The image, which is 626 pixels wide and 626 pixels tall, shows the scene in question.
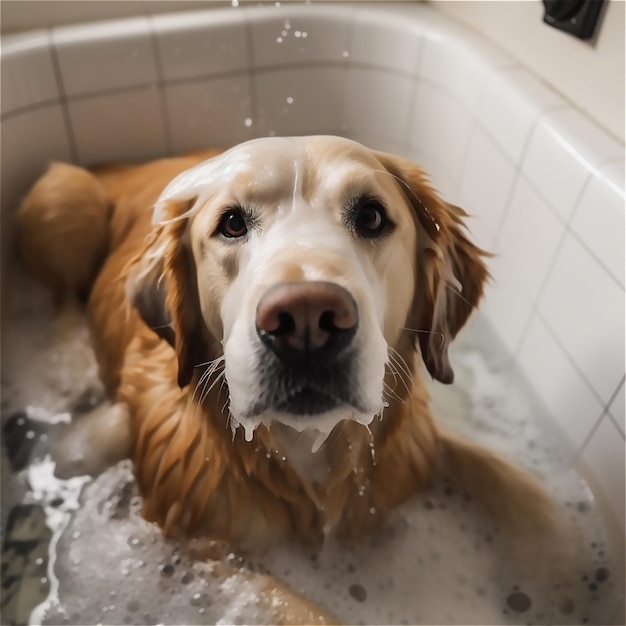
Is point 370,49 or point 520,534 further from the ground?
point 370,49

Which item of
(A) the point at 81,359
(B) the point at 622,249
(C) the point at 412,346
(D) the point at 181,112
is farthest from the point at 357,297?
A: (D) the point at 181,112

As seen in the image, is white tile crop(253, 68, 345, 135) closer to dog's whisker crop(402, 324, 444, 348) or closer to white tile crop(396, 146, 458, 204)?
white tile crop(396, 146, 458, 204)

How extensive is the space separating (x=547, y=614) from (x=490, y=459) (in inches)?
10.5

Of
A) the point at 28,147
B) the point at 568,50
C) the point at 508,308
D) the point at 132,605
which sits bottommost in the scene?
the point at 132,605

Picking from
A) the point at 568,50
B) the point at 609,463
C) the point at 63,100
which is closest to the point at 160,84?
the point at 63,100

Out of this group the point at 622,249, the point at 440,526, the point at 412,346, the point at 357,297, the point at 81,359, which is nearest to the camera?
the point at 357,297

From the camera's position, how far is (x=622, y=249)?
42.6 inches

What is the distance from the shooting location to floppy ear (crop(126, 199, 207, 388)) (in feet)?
2.97

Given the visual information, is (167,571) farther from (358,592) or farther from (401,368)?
(401,368)

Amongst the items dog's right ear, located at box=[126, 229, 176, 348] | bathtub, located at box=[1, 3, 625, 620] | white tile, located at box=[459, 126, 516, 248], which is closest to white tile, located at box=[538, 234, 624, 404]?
bathtub, located at box=[1, 3, 625, 620]

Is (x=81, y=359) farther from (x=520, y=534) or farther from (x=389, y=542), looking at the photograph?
(x=520, y=534)

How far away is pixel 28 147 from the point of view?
4.99 feet

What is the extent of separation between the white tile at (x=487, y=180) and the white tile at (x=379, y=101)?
0.15 meters

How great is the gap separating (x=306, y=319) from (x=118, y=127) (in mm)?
1129
